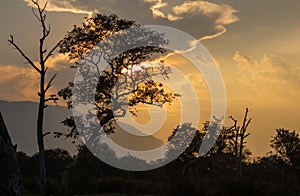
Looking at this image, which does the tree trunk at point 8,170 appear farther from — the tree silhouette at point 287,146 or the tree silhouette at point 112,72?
the tree silhouette at point 287,146

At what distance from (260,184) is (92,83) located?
45.1 feet

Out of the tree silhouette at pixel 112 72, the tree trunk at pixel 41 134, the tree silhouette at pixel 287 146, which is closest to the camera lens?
the tree trunk at pixel 41 134

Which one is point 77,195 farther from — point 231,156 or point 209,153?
point 231,156

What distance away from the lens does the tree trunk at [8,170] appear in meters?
9.16

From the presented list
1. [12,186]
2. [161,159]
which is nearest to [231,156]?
[161,159]

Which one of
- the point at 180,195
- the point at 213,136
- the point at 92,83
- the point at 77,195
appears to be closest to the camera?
the point at 180,195

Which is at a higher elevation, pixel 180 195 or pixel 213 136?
pixel 213 136

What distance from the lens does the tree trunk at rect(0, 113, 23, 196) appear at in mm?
9156

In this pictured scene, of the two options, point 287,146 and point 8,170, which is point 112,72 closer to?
point 8,170

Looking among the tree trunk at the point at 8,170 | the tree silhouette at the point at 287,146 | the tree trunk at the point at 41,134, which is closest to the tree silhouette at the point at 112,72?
the tree trunk at the point at 41,134

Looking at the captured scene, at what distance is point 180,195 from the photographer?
2612cm

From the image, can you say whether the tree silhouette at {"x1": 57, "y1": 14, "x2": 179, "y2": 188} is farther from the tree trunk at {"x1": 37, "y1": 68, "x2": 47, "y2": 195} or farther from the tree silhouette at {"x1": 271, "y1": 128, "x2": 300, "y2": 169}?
the tree silhouette at {"x1": 271, "y1": 128, "x2": 300, "y2": 169}

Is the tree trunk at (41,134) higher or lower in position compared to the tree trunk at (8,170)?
higher

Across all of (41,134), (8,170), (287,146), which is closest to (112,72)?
(41,134)
